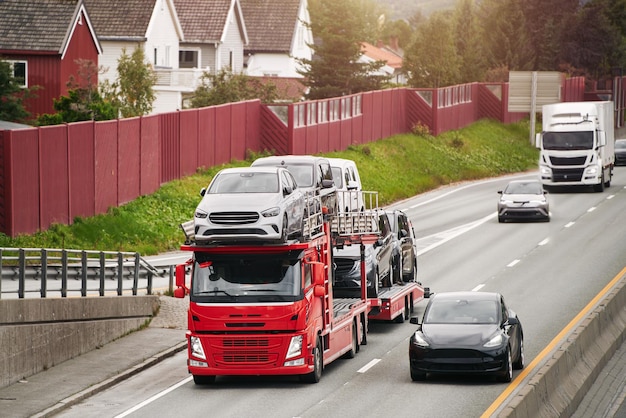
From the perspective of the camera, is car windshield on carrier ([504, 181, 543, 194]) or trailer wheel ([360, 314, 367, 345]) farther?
car windshield on carrier ([504, 181, 543, 194])

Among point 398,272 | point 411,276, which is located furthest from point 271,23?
point 398,272

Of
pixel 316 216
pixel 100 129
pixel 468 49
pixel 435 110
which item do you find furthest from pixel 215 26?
pixel 316 216

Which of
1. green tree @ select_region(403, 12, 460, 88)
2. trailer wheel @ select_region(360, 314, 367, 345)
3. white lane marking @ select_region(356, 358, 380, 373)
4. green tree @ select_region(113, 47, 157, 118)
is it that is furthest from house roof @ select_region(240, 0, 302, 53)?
white lane marking @ select_region(356, 358, 380, 373)

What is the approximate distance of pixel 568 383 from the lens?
22172 mm

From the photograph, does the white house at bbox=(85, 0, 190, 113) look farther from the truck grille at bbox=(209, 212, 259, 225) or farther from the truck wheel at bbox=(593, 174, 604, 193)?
the truck grille at bbox=(209, 212, 259, 225)

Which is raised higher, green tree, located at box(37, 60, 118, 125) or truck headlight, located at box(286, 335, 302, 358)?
green tree, located at box(37, 60, 118, 125)

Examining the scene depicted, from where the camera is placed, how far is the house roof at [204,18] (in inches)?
3337

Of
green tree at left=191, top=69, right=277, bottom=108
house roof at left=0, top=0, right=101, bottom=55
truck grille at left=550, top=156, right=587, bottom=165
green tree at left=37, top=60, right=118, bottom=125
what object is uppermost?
house roof at left=0, top=0, right=101, bottom=55

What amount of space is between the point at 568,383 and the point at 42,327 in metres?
10.4

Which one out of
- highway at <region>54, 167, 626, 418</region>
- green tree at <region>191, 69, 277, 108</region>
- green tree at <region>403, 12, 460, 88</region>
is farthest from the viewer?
green tree at <region>403, 12, 460, 88</region>

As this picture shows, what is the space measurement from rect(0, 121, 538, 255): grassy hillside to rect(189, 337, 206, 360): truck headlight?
46.2 feet

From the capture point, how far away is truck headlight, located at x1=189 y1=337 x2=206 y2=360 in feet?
77.7

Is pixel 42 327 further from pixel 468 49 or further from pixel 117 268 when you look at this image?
pixel 468 49

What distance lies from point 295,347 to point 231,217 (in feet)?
8.53
